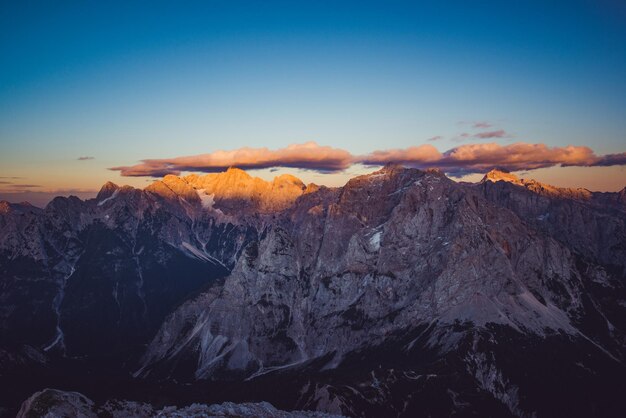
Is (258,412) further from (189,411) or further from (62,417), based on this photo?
(62,417)

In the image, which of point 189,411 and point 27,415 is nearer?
point 189,411

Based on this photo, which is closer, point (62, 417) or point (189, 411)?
point (189, 411)

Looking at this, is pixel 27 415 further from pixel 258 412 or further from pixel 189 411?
pixel 258 412

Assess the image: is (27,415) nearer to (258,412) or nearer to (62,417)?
(62,417)

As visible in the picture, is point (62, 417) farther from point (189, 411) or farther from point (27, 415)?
point (189, 411)

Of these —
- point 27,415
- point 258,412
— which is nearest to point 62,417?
point 27,415

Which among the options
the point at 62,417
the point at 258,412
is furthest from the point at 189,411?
→ the point at 62,417

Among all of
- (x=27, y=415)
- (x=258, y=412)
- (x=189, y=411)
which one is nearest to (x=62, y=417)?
(x=27, y=415)
